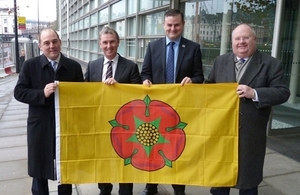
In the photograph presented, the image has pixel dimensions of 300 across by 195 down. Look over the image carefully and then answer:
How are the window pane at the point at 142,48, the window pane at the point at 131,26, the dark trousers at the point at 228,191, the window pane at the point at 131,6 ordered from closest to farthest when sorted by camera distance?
the dark trousers at the point at 228,191 < the window pane at the point at 142,48 < the window pane at the point at 131,6 < the window pane at the point at 131,26

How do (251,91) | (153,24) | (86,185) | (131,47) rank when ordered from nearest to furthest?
1. (251,91)
2. (86,185)
3. (153,24)
4. (131,47)

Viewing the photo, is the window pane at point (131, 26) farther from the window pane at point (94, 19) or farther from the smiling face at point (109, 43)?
the smiling face at point (109, 43)

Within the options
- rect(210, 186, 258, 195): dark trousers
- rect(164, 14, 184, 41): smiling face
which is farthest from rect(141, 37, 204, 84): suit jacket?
rect(210, 186, 258, 195): dark trousers

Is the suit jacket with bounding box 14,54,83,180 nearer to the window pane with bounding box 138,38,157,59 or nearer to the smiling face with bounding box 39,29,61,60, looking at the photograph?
the smiling face with bounding box 39,29,61,60

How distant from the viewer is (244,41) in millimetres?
2422

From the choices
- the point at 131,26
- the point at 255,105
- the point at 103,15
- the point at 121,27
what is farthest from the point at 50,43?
the point at 103,15

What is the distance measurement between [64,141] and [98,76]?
723 millimetres

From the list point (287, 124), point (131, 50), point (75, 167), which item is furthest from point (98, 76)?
point (131, 50)

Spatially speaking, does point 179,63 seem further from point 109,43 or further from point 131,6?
point 131,6

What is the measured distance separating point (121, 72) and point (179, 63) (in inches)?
24.0

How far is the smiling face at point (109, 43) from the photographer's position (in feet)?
9.12

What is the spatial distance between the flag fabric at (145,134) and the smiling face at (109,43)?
344 mm

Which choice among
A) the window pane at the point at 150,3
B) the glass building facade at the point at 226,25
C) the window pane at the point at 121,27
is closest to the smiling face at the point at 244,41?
the glass building facade at the point at 226,25

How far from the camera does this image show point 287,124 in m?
5.77
